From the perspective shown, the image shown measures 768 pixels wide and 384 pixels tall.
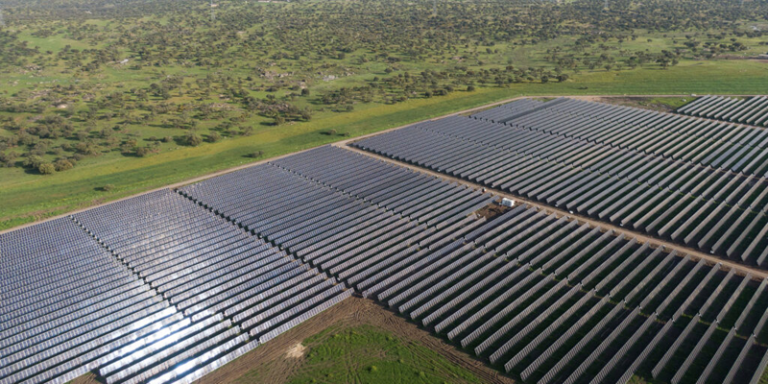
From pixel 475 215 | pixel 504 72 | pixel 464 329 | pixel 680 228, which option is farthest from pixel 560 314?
pixel 504 72

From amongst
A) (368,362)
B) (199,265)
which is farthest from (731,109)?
(199,265)

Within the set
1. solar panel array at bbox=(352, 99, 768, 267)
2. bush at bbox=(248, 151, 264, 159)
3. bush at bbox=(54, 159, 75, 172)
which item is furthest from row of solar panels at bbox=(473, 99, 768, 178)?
bush at bbox=(54, 159, 75, 172)

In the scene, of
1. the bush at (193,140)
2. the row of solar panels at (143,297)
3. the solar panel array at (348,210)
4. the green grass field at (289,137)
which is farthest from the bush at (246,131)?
the row of solar panels at (143,297)

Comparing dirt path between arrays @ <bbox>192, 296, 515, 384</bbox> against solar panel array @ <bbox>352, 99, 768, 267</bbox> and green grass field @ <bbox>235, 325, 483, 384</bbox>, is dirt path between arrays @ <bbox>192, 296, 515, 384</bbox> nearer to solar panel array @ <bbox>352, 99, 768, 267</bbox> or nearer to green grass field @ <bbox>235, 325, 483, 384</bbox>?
green grass field @ <bbox>235, 325, 483, 384</bbox>

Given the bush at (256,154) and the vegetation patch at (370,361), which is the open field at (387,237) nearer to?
the vegetation patch at (370,361)

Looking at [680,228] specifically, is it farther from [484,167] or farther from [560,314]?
[484,167]

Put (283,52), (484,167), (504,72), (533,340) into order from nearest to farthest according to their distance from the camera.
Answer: (533,340), (484,167), (504,72), (283,52)

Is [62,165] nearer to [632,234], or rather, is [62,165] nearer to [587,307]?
[587,307]
